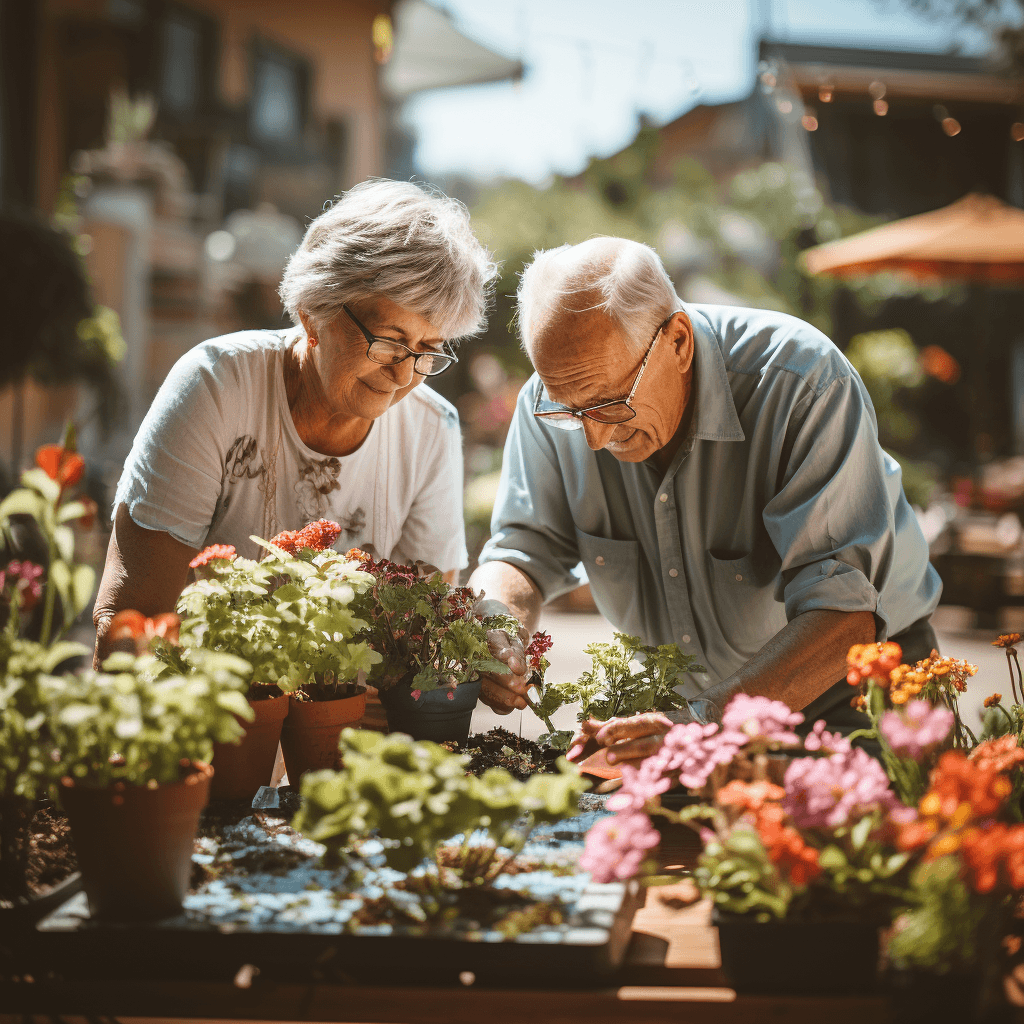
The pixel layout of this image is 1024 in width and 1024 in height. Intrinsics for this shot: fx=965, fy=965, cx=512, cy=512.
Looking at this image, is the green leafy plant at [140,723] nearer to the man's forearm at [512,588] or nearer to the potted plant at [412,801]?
the potted plant at [412,801]

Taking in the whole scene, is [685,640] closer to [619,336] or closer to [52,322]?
[619,336]

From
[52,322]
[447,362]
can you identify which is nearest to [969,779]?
[447,362]

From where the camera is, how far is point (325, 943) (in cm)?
105

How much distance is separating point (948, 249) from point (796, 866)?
708cm

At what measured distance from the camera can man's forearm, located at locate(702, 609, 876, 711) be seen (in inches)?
62.4

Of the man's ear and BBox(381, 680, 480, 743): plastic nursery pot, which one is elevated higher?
the man's ear

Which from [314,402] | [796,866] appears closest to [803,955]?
[796,866]

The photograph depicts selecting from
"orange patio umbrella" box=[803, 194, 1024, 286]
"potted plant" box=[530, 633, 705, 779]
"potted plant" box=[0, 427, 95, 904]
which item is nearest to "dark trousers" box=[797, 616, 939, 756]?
"potted plant" box=[530, 633, 705, 779]

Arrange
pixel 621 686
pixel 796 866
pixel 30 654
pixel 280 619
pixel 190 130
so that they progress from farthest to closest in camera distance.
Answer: pixel 190 130
pixel 621 686
pixel 280 619
pixel 30 654
pixel 796 866

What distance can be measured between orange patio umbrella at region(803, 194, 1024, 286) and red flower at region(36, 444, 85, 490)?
7.12 meters

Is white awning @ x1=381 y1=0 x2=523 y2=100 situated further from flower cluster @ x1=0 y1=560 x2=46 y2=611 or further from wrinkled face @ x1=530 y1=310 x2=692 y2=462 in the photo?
flower cluster @ x1=0 y1=560 x2=46 y2=611

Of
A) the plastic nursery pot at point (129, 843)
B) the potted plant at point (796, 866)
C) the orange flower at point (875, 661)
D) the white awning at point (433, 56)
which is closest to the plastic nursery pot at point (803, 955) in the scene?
the potted plant at point (796, 866)

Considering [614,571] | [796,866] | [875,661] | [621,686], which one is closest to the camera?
[796,866]

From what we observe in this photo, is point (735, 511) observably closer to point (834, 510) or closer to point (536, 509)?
point (834, 510)
